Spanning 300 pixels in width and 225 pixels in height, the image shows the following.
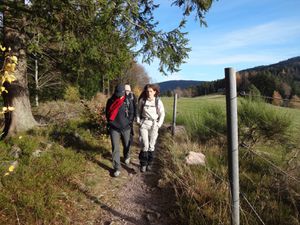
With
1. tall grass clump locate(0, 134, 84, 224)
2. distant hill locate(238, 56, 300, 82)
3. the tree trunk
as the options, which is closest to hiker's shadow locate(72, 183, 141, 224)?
tall grass clump locate(0, 134, 84, 224)

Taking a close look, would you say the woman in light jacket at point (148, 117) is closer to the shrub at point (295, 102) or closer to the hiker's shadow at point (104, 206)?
the hiker's shadow at point (104, 206)

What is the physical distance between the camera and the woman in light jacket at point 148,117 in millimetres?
5961

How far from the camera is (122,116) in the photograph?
5902mm

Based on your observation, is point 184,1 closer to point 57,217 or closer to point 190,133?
point 190,133

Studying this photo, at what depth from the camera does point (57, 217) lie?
145 inches

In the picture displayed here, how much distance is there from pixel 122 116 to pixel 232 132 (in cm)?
354

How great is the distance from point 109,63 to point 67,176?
4.03m

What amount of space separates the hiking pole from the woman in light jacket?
10.8ft

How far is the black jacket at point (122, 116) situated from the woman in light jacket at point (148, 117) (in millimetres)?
202

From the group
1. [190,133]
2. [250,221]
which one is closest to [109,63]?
[190,133]

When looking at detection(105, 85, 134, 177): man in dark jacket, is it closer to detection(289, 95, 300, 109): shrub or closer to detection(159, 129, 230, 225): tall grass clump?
detection(159, 129, 230, 225): tall grass clump

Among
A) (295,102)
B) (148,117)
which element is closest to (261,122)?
(295,102)

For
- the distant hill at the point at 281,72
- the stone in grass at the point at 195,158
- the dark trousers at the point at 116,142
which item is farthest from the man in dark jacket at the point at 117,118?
the distant hill at the point at 281,72

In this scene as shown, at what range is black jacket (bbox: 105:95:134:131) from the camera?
585 centimetres
